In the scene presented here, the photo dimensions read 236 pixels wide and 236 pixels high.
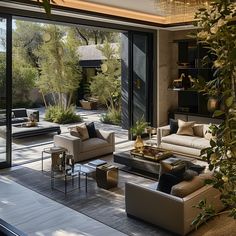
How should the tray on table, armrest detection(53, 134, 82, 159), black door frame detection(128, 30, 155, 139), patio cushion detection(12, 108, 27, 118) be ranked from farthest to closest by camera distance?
1. patio cushion detection(12, 108, 27, 118)
2. black door frame detection(128, 30, 155, 139)
3. armrest detection(53, 134, 82, 159)
4. the tray on table

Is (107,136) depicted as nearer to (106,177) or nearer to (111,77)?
(106,177)

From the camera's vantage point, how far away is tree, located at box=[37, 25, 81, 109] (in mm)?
13406

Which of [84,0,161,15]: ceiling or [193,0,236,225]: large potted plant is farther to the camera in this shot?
[84,0,161,15]: ceiling

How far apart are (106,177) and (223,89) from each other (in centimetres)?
463

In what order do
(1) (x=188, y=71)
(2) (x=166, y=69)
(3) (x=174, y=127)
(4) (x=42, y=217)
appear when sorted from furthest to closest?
(2) (x=166, y=69), (1) (x=188, y=71), (3) (x=174, y=127), (4) (x=42, y=217)

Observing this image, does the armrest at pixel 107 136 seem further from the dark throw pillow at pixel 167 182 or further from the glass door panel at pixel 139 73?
the dark throw pillow at pixel 167 182

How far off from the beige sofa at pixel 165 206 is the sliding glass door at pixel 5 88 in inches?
129

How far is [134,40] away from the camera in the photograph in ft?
31.2

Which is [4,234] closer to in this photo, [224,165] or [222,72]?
[224,165]

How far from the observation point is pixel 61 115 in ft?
43.0

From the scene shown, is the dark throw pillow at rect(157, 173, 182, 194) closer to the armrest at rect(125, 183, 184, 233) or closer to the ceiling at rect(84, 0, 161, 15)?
the armrest at rect(125, 183, 184, 233)

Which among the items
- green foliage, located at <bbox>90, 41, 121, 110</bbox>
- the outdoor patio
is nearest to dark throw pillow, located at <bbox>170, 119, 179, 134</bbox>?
the outdoor patio

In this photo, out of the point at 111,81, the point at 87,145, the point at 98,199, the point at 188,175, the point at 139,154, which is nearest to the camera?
the point at 188,175

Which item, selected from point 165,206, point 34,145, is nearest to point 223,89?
point 165,206
